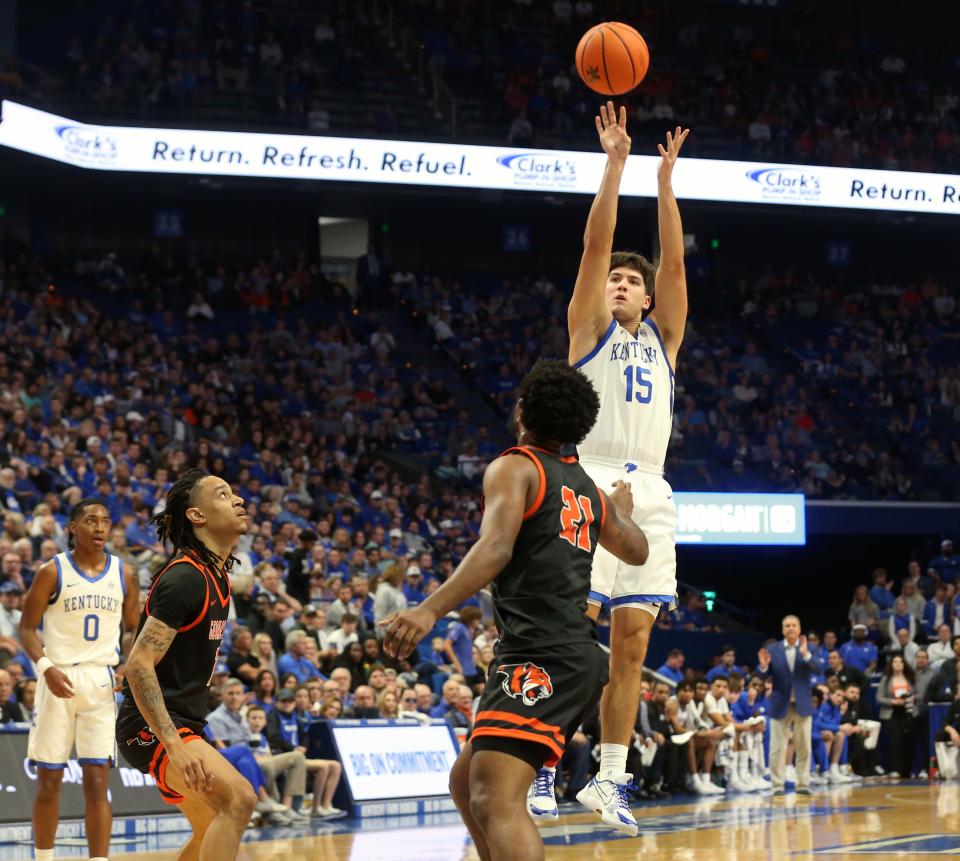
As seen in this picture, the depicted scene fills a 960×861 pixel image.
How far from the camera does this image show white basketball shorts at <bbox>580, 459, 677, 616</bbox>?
6.77 m

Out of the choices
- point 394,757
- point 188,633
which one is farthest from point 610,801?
point 394,757

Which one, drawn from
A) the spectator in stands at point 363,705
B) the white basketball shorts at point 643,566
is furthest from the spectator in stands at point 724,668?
the white basketball shorts at point 643,566

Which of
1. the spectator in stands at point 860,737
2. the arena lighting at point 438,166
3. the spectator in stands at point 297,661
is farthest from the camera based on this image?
the arena lighting at point 438,166

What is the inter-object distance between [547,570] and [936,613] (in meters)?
19.0

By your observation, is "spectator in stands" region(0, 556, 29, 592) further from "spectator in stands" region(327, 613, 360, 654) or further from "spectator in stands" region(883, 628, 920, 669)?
"spectator in stands" region(883, 628, 920, 669)

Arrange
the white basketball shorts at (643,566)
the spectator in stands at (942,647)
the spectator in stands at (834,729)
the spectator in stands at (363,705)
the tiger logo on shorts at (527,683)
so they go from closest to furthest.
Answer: the tiger logo on shorts at (527,683), the white basketball shorts at (643,566), the spectator in stands at (363,705), the spectator in stands at (834,729), the spectator in stands at (942,647)

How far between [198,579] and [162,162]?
A: 709 inches

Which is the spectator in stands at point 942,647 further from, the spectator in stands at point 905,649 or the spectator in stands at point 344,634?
the spectator in stands at point 344,634

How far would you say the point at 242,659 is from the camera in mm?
13750

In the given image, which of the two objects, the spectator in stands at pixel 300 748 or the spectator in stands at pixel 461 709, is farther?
the spectator in stands at pixel 461 709

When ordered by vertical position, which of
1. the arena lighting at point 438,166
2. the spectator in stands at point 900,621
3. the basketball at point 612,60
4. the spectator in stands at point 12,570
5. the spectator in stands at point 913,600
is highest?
the arena lighting at point 438,166

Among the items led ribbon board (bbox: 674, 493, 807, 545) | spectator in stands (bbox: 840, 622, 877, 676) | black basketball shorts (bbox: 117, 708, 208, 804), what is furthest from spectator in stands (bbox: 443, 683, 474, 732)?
led ribbon board (bbox: 674, 493, 807, 545)

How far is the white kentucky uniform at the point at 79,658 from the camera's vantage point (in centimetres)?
858

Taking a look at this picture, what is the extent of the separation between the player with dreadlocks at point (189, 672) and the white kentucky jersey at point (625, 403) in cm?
167
